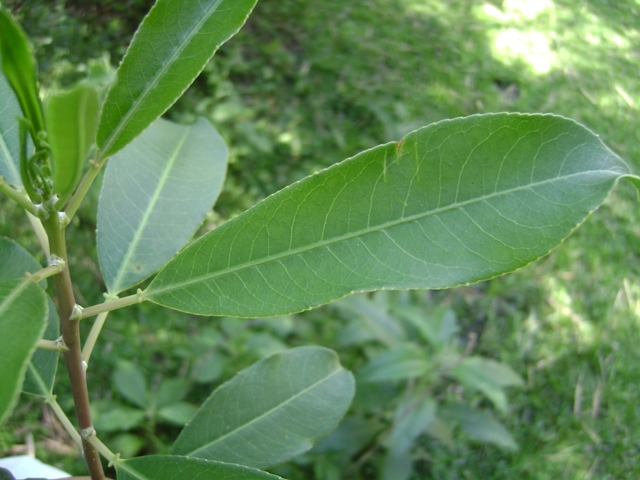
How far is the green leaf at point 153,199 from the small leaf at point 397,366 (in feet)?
3.53

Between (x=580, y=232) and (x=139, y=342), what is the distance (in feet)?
7.82

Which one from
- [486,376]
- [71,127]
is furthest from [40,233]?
[486,376]

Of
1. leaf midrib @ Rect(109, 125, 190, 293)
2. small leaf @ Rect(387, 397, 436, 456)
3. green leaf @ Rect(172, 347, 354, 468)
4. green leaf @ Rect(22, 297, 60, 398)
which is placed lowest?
small leaf @ Rect(387, 397, 436, 456)

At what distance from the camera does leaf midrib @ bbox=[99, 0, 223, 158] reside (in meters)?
0.57

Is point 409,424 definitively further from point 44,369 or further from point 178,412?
point 44,369

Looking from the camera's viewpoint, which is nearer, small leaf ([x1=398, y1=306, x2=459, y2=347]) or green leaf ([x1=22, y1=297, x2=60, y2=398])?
green leaf ([x1=22, y1=297, x2=60, y2=398])

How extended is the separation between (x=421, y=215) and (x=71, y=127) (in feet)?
1.09

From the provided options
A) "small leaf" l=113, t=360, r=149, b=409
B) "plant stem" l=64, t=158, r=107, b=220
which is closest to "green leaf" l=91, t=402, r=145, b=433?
"small leaf" l=113, t=360, r=149, b=409

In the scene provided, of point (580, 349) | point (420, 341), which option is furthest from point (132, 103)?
point (580, 349)

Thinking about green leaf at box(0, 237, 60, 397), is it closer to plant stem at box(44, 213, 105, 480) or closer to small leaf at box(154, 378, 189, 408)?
plant stem at box(44, 213, 105, 480)

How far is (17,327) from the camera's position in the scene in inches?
17.6

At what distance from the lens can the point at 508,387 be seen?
235 cm

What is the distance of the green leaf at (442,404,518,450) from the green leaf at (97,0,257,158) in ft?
5.42

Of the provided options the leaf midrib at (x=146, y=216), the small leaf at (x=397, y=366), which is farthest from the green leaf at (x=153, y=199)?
the small leaf at (x=397, y=366)
